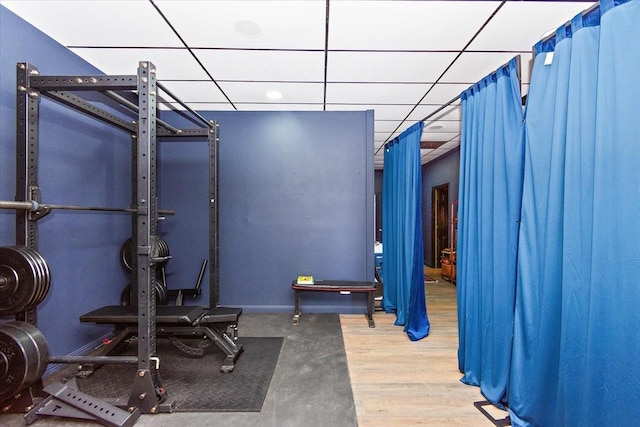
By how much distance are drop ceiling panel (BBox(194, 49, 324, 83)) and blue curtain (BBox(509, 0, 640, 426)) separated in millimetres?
1673

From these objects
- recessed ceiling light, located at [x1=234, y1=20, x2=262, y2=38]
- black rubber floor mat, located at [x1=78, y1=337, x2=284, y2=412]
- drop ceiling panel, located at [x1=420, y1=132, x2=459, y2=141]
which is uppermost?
drop ceiling panel, located at [x1=420, y1=132, x2=459, y2=141]

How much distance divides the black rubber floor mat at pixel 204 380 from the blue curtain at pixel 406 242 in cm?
158

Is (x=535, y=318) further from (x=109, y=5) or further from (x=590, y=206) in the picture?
(x=109, y=5)

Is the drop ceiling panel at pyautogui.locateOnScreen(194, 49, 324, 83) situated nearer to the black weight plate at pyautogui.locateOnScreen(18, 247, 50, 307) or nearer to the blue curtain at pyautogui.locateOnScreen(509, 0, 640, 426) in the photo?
the blue curtain at pyautogui.locateOnScreen(509, 0, 640, 426)

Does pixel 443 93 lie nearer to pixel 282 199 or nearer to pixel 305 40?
pixel 305 40

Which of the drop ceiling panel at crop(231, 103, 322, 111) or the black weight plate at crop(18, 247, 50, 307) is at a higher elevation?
the drop ceiling panel at crop(231, 103, 322, 111)

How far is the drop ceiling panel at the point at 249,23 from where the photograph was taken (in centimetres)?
180

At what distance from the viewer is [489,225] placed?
206 cm

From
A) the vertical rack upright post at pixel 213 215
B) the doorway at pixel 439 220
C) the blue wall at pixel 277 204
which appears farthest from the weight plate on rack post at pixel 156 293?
the doorway at pixel 439 220

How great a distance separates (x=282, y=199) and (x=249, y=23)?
2.15 m

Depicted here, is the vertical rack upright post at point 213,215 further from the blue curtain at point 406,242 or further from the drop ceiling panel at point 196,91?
the blue curtain at point 406,242

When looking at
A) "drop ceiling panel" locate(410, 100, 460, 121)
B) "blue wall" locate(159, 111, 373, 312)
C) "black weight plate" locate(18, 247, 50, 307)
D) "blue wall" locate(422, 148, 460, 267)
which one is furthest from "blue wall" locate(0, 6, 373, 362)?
"blue wall" locate(422, 148, 460, 267)

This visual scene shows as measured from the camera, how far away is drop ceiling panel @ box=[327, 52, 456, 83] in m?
2.34

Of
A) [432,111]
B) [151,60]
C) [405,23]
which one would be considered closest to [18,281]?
[151,60]
